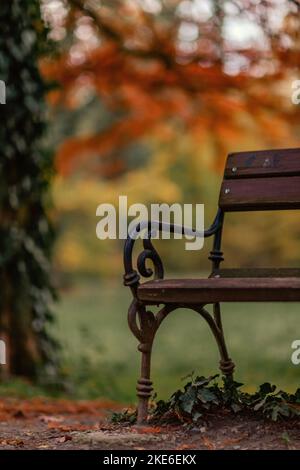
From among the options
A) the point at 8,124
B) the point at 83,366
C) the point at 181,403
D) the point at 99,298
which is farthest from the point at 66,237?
the point at 181,403

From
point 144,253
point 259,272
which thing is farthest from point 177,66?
point 144,253

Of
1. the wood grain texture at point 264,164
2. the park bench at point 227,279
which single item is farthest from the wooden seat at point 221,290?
the wood grain texture at point 264,164

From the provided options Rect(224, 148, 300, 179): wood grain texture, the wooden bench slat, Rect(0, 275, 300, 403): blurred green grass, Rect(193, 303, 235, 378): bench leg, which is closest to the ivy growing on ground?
Rect(193, 303, 235, 378): bench leg

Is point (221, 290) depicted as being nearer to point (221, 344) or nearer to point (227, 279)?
point (227, 279)

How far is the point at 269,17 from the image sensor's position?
18.7 feet

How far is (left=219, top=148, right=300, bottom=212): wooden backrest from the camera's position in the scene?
4008 millimetres

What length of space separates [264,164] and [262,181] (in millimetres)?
85

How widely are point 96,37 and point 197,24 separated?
109 centimetres

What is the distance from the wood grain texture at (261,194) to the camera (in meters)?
3.99

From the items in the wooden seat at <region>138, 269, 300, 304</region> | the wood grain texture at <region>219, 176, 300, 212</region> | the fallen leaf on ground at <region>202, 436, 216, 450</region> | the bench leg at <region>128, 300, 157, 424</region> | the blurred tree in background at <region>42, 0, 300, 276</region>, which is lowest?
the fallen leaf on ground at <region>202, 436, 216, 450</region>

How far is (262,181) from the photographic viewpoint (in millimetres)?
4094

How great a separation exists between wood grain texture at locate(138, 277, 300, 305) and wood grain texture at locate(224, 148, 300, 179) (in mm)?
937

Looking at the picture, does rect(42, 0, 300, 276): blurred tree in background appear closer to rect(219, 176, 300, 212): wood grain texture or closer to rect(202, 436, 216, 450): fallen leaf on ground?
rect(219, 176, 300, 212): wood grain texture
